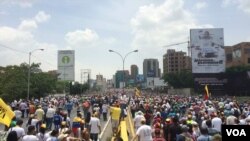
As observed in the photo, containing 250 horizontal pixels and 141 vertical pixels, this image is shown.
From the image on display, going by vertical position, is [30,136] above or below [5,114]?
below

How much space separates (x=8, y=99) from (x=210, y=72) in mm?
28005

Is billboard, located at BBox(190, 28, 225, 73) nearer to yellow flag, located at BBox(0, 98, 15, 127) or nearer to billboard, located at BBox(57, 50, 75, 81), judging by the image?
billboard, located at BBox(57, 50, 75, 81)

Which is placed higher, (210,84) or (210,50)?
(210,50)

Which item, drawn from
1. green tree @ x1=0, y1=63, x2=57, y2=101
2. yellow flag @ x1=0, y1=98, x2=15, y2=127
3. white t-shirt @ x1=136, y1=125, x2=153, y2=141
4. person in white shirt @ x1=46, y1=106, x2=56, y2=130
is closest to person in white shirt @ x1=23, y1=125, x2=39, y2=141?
yellow flag @ x1=0, y1=98, x2=15, y2=127

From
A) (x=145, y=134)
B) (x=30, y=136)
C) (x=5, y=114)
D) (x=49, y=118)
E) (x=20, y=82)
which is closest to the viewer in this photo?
(x=30, y=136)

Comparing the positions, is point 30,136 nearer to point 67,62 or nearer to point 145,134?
point 145,134

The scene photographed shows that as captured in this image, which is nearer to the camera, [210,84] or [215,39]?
[215,39]

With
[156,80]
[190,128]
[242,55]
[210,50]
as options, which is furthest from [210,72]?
[156,80]

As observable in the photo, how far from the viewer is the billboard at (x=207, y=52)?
6294 centimetres

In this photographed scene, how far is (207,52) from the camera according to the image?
62938 millimetres

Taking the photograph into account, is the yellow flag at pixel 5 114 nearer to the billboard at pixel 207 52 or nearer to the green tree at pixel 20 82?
the green tree at pixel 20 82

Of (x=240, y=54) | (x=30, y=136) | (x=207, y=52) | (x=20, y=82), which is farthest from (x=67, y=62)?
(x=30, y=136)

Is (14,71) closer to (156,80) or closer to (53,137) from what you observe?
(53,137)

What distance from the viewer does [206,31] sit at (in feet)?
211
